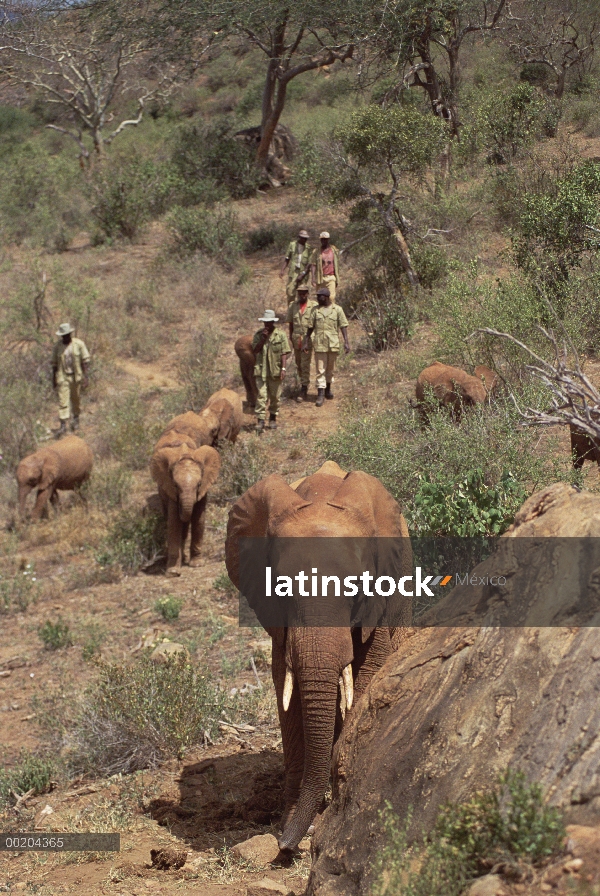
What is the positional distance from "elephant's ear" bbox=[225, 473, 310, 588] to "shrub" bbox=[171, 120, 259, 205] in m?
21.8

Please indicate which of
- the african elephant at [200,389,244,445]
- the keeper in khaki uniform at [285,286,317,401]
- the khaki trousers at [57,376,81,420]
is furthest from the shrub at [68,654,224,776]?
the khaki trousers at [57,376,81,420]

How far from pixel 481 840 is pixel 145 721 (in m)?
4.22

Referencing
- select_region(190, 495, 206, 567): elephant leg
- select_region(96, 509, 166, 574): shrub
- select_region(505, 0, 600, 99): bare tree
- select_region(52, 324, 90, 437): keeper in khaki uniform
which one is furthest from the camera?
select_region(505, 0, 600, 99): bare tree

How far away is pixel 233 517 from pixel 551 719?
2941 millimetres

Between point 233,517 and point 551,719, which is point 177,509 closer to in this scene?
point 233,517

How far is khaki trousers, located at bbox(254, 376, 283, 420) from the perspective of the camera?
14312 millimetres

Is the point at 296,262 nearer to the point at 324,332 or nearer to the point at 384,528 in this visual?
the point at 324,332

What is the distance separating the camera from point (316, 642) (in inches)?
186

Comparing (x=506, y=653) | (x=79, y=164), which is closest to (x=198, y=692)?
(x=506, y=653)

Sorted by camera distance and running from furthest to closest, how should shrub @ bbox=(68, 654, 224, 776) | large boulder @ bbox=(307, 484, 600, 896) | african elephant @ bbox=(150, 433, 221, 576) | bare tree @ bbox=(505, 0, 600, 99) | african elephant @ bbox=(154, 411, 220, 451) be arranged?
1. bare tree @ bbox=(505, 0, 600, 99)
2. african elephant @ bbox=(154, 411, 220, 451)
3. african elephant @ bbox=(150, 433, 221, 576)
4. shrub @ bbox=(68, 654, 224, 776)
5. large boulder @ bbox=(307, 484, 600, 896)

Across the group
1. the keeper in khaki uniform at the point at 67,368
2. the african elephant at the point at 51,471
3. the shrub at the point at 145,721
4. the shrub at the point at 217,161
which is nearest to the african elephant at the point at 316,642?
the shrub at the point at 145,721

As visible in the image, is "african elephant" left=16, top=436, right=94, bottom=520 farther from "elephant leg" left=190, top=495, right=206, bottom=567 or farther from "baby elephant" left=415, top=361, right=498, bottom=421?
"baby elephant" left=415, top=361, right=498, bottom=421

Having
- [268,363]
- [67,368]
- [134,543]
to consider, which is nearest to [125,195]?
[67,368]

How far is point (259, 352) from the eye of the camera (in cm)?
1418
